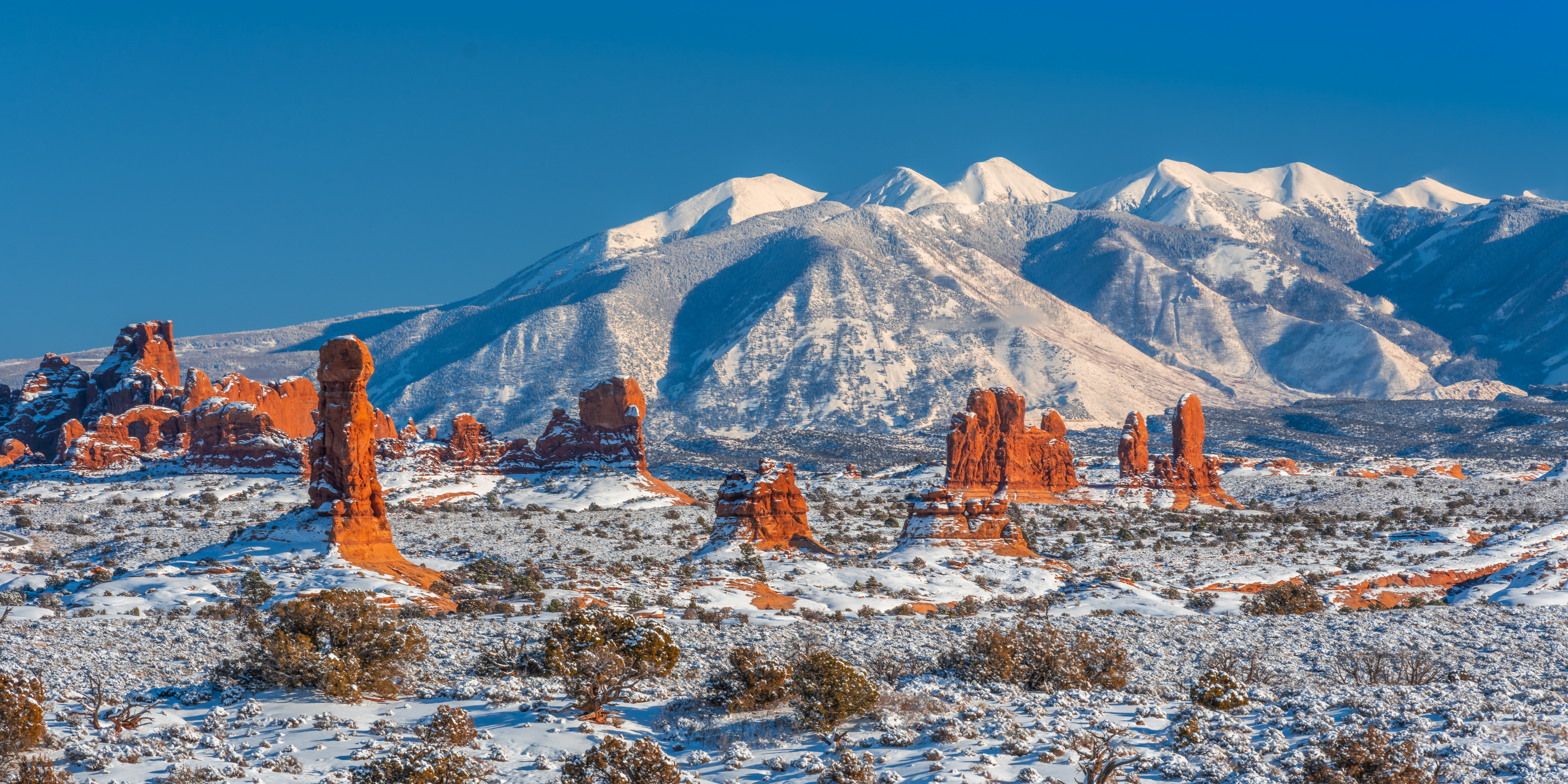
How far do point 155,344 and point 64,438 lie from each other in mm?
13044

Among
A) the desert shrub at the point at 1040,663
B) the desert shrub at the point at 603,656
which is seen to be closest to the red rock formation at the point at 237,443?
the desert shrub at the point at 603,656

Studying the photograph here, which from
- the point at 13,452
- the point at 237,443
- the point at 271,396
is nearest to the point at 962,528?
the point at 237,443

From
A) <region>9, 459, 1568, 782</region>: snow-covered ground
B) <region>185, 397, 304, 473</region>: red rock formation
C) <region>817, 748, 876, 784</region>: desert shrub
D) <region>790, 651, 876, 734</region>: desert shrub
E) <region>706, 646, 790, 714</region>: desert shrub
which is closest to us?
<region>817, 748, 876, 784</region>: desert shrub

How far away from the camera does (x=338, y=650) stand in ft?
54.5

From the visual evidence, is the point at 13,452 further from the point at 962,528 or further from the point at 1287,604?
the point at 1287,604

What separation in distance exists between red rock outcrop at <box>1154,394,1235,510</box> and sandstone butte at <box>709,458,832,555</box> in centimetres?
3403

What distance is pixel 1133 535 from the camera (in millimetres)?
50531

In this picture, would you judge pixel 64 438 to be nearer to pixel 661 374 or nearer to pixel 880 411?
pixel 880 411

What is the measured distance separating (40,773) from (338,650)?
5.18m

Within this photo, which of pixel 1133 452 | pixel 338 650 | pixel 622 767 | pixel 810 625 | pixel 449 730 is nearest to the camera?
pixel 622 767

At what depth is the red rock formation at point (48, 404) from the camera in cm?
7362

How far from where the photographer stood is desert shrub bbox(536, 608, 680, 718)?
15.4 metres

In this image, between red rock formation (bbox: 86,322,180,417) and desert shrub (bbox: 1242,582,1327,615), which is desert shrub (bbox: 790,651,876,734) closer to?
desert shrub (bbox: 1242,582,1327,615)

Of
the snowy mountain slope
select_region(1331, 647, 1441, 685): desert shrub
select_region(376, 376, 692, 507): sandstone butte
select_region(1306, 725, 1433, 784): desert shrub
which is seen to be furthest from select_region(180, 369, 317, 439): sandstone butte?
the snowy mountain slope
